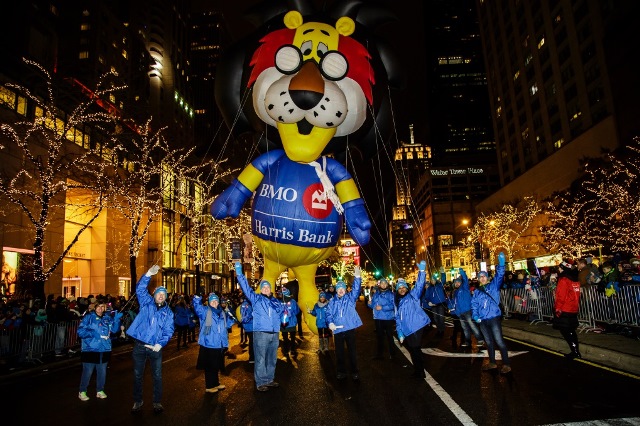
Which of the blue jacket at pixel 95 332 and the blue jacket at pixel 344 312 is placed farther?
the blue jacket at pixel 344 312

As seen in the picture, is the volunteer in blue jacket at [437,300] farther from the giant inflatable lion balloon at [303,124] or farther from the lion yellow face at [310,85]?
the lion yellow face at [310,85]

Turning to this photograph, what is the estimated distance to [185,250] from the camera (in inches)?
1768

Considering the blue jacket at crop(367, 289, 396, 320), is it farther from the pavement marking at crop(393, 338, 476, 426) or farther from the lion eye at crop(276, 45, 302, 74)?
the lion eye at crop(276, 45, 302, 74)

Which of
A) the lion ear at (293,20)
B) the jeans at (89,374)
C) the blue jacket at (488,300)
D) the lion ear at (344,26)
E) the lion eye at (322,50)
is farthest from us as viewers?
the lion ear at (344,26)

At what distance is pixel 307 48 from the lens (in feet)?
27.1

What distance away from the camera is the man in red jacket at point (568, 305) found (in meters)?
8.38

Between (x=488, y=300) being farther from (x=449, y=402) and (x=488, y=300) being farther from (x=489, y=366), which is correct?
(x=449, y=402)

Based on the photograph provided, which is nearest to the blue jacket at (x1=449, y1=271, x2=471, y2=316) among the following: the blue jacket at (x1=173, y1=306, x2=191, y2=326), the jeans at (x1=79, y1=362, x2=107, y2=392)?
the jeans at (x1=79, y1=362, x2=107, y2=392)

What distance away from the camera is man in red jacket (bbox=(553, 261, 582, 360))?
8.38m

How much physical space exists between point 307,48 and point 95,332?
6205 mm

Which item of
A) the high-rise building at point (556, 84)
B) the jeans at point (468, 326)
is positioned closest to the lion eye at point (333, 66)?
the jeans at point (468, 326)

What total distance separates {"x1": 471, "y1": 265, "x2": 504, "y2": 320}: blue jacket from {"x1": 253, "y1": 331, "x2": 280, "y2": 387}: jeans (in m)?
3.59

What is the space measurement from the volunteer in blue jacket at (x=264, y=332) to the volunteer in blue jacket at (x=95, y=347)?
8.29ft

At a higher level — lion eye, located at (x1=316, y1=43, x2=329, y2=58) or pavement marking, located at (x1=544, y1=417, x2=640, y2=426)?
lion eye, located at (x1=316, y1=43, x2=329, y2=58)
